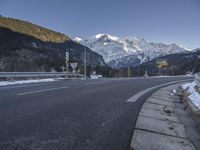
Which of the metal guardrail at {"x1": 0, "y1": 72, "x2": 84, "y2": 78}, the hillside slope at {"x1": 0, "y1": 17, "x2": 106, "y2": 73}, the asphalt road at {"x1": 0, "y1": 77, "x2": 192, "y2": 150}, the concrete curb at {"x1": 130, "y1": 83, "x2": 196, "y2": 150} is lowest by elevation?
the concrete curb at {"x1": 130, "y1": 83, "x2": 196, "y2": 150}

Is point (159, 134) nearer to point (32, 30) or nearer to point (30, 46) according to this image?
point (30, 46)

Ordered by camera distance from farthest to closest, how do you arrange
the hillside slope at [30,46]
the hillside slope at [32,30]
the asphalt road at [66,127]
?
the hillside slope at [32,30], the hillside slope at [30,46], the asphalt road at [66,127]

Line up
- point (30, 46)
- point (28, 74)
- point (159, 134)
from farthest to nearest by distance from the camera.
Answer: point (30, 46) < point (28, 74) < point (159, 134)

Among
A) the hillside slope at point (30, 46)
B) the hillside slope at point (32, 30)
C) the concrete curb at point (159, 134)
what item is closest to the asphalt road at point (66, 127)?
the concrete curb at point (159, 134)

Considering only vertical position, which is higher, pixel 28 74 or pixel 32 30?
pixel 32 30

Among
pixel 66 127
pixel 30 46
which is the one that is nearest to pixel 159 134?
pixel 66 127

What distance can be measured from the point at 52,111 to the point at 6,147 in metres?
2.39

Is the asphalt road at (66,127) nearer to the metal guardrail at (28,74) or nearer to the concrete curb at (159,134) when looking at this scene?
the concrete curb at (159,134)

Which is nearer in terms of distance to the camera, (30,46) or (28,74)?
(28,74)

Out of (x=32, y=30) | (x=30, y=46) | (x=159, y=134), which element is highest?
(x=32, y=30)

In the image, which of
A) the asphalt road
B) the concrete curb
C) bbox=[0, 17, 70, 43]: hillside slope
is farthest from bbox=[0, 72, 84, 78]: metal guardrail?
bbox=[0, 17, 70, 43]: hillside slope

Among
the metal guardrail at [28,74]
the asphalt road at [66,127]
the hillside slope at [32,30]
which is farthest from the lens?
the hillside slope at [32,30]

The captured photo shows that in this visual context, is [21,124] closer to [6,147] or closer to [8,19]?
[6,147]

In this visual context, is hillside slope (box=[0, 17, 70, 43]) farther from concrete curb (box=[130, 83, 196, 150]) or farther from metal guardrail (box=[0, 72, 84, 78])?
concrete curb (box=[130, 83, 196, 150])
